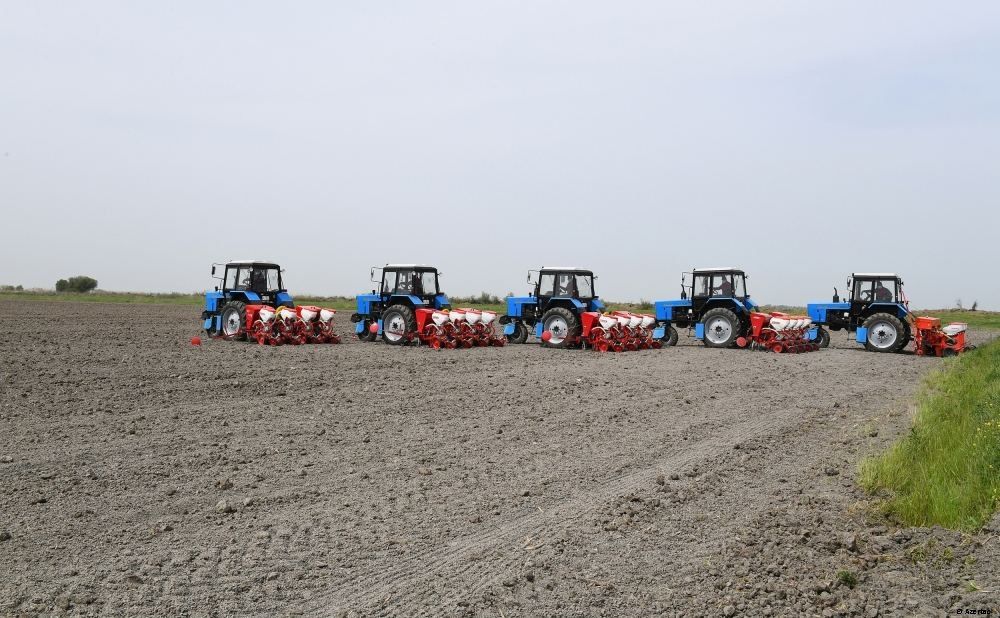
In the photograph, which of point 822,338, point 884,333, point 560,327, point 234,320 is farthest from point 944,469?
point 234,320

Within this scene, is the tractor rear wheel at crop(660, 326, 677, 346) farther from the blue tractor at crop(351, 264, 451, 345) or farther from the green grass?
the green grass

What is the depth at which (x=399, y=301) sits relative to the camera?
20906 millimetres

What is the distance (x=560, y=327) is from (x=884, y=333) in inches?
312

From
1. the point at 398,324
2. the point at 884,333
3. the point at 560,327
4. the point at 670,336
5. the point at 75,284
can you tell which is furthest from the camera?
the point at 75,284

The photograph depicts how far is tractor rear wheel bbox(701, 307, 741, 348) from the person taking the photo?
2073 cm

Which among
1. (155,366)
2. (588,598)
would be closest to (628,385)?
(155,366)

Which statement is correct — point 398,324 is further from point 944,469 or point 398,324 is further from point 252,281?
point 944,469

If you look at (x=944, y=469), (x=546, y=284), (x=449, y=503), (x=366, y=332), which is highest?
(x=546, y=284)

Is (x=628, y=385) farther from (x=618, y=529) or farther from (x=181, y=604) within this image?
(x=181, y=604)

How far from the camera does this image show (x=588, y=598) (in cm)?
454

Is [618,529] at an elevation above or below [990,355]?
below

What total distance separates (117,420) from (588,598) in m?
6.58

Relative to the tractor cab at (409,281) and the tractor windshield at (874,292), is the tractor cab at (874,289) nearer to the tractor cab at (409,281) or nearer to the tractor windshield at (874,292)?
the tractor windshield at (874,292)

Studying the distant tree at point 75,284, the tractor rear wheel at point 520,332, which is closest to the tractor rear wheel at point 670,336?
the tractor rear wheel at point 520,332
